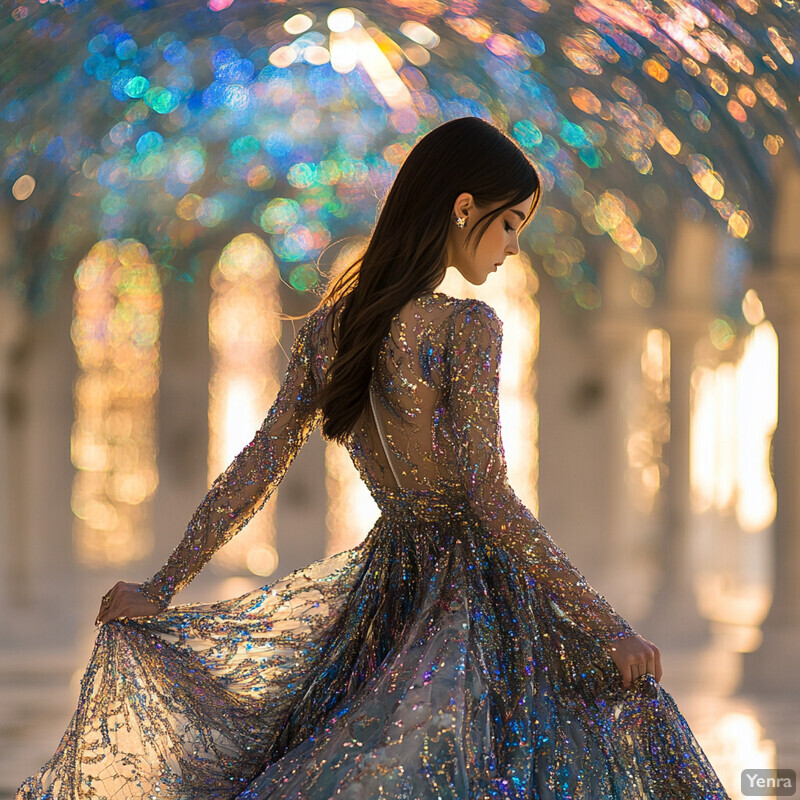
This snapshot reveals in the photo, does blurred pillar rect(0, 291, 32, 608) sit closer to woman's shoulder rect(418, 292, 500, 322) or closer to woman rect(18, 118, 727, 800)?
woman rect(18, 118, 727, 800)

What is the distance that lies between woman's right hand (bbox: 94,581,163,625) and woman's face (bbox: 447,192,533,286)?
93cm

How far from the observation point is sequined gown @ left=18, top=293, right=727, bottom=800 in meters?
2.22

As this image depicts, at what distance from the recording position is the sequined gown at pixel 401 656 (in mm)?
2223

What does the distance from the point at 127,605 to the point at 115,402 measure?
967 cm

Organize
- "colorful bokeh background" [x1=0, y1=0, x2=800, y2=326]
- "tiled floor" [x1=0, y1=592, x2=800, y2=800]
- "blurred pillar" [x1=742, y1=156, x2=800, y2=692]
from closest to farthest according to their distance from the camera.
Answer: "tiled floor" [x1=0, y1=592, x2=800, y2=800]
"colorful bokeh background" [x1=0, y1=0, x2=800, y2=326]
"blurred pillar" [x1=742, y1=156, x2=800, y2=692]

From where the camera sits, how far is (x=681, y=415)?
10.6 m

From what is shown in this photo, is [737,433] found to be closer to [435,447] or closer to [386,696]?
[435,447]

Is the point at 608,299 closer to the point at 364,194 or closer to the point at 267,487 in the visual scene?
the point at 364,194

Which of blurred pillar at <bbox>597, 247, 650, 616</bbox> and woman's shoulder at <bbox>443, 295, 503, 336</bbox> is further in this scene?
blurred pillar at <bbox>597, 247, 650, 616</bbox>

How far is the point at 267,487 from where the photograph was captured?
2666 millimetres

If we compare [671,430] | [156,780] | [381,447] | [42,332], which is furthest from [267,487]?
[42,332]
